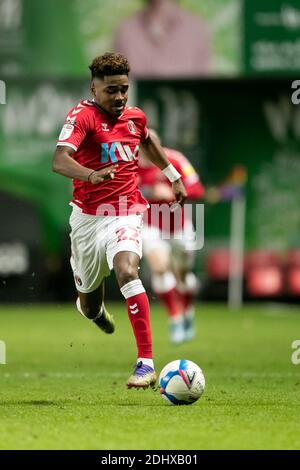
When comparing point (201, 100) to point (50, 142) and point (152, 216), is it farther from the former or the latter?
point (152, 216)

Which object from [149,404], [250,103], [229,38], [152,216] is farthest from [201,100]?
[149,404]

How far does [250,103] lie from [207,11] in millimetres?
3694

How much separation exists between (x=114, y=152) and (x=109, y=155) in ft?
0.13

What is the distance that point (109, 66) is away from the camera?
825 cm

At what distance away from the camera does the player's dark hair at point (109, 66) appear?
27.1ft

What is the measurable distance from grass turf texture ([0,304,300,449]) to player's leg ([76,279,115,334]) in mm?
469

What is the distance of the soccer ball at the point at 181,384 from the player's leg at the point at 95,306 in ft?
5.25

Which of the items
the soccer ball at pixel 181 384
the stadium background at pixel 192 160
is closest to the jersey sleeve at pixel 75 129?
the soccer ball at pixel 181 384

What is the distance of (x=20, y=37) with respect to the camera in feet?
68.7

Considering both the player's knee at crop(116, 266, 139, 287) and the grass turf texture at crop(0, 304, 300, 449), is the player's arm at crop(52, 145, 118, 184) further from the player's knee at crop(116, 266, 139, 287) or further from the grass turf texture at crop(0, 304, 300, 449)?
the grass turf texture at crop(0, 304, 300, 449)

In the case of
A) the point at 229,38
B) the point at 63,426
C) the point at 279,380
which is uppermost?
the point at 229,38

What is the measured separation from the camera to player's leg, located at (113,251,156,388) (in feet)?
26.6

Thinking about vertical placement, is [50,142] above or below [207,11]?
Result: below

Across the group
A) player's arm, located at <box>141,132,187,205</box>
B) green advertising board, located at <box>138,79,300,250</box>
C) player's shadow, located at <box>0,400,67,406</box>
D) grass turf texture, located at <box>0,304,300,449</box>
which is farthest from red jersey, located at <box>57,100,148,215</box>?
green advertising board, located at <box>138,79,300,250</box>
